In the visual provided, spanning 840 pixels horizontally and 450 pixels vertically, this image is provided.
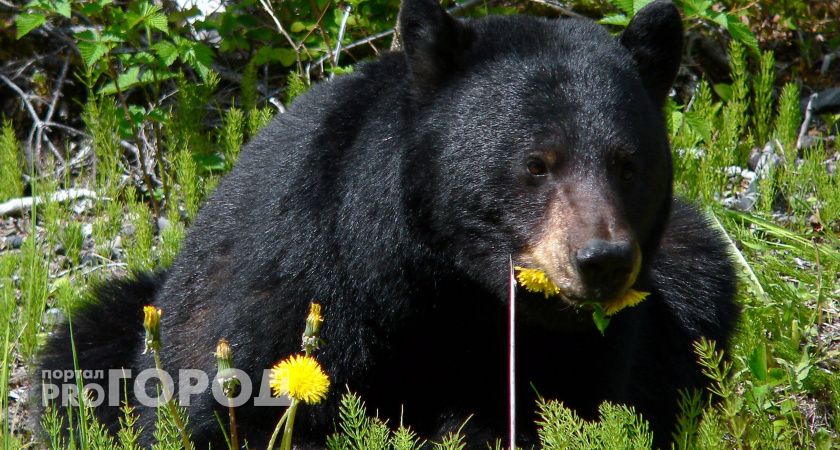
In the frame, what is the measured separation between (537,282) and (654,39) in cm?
106

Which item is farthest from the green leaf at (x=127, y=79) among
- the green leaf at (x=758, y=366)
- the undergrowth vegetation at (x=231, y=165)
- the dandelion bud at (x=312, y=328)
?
the dandelion bud at (x=312, y=328)

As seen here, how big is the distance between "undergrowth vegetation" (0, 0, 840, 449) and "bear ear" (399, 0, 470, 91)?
1239mm

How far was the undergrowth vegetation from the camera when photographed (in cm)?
441

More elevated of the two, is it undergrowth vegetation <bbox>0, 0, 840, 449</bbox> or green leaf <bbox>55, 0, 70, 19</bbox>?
green leaf <bbox>55, 0, 70, 19</bbox>

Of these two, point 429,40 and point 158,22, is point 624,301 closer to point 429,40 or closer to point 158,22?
point 429,40

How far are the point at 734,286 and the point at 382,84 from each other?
2.01m

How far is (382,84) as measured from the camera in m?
3.77

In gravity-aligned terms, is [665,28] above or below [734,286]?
above

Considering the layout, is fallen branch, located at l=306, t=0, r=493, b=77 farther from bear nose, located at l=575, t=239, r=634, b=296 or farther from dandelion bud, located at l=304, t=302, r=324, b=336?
dandelion bud, located at l=304, t=302, r=324, b=336

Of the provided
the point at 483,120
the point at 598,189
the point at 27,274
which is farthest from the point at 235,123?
the point at 598,189

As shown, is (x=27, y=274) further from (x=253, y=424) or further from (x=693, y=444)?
(x=693, y=444)

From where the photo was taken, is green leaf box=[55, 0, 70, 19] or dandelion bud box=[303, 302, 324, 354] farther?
green leaf box=[55, 0, 70, 19]

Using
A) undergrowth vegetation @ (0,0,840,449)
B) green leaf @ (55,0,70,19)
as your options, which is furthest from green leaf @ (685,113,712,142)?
green leaf @ (55,0,70,19)

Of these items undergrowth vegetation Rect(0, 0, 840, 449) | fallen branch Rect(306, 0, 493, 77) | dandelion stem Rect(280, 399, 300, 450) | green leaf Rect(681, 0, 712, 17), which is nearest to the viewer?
dandelion stem Rect(280, 399, 300, 450)
